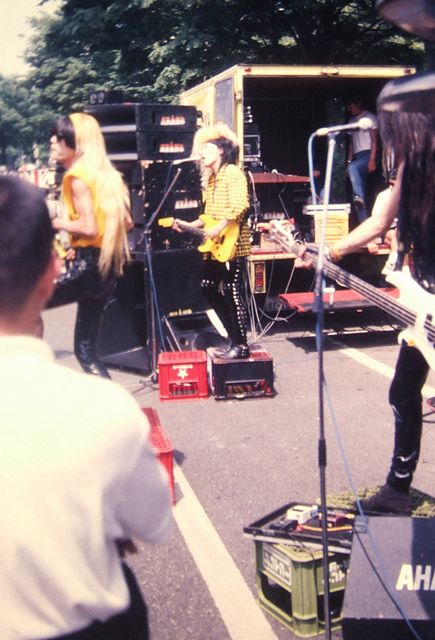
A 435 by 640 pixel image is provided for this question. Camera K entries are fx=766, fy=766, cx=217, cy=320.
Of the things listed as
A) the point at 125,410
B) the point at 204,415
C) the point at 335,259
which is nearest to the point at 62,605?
the point at 125,410

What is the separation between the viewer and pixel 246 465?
190 inches

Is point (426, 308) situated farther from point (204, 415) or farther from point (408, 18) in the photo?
point (204, 415)

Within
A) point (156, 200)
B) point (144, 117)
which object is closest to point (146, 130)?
point (144, 117)

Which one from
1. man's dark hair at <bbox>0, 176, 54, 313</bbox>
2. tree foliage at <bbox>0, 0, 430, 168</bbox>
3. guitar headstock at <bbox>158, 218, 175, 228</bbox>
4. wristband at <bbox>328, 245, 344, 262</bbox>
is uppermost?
tree foliage at <bbox>0, 0, 430, 168</bbox>

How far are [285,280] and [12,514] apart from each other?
327 inches

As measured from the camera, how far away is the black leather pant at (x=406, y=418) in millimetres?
3699

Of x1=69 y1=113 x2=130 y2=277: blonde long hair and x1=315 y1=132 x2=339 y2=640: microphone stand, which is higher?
x1=69 y1=113 x2=130 y2=277: blonde long hair

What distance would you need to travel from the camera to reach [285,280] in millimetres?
9461

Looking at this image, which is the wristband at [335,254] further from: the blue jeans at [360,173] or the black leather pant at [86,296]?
the blue jeans at [360,173]

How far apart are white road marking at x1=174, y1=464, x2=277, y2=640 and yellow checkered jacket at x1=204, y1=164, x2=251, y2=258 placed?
9.18 feet

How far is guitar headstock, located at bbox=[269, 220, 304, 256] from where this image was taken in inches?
146

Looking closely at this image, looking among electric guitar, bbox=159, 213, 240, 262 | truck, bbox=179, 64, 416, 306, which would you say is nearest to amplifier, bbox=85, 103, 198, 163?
truck, bbox=179, 64, 416, 306

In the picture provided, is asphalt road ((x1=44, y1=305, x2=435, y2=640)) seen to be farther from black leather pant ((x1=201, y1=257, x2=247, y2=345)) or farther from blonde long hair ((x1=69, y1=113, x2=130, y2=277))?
blonde long hair ((x1=69, y1=113, x2=130, y2=277))

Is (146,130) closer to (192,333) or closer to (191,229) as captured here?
(191,229)
